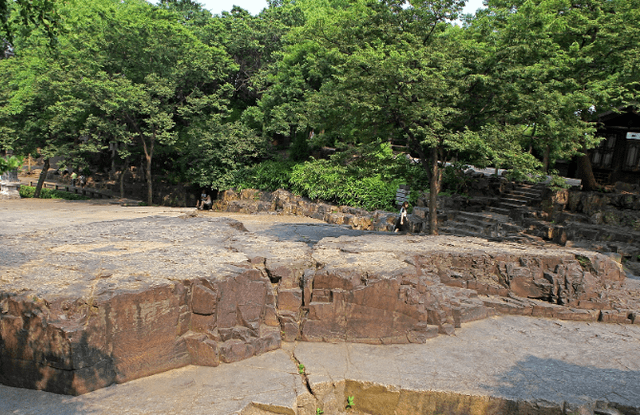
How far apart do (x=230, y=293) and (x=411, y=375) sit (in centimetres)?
329

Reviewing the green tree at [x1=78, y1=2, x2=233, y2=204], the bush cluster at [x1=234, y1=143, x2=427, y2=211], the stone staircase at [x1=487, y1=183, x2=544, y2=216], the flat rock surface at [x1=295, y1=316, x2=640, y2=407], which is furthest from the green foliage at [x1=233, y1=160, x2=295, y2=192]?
the flat rock surface at [x1=295, y1=316, x2=640, y2=407]

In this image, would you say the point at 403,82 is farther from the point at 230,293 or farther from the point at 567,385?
the point at 567,385

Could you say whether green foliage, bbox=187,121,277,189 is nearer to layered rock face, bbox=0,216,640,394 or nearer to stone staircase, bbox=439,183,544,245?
stone staircase, bbox=439,183,544,245

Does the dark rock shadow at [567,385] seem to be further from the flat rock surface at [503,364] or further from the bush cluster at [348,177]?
the bush cluster at [348,177]

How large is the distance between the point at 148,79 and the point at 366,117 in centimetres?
1405

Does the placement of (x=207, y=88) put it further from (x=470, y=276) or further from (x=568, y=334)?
(x=568, y=334)

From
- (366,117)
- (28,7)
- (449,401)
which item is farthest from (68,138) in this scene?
(449,401)

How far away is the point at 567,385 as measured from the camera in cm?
708

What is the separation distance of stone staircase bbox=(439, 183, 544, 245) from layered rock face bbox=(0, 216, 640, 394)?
4136 mm

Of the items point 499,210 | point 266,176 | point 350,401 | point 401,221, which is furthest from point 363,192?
point 350,401

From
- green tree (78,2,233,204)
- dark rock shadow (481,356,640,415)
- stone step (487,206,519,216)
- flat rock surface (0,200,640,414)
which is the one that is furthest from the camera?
green tree (78,2,233,204)

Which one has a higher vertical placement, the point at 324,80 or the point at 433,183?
the point at 324,80

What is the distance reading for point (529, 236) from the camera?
1661cm

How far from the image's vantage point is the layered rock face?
630 centimetres
